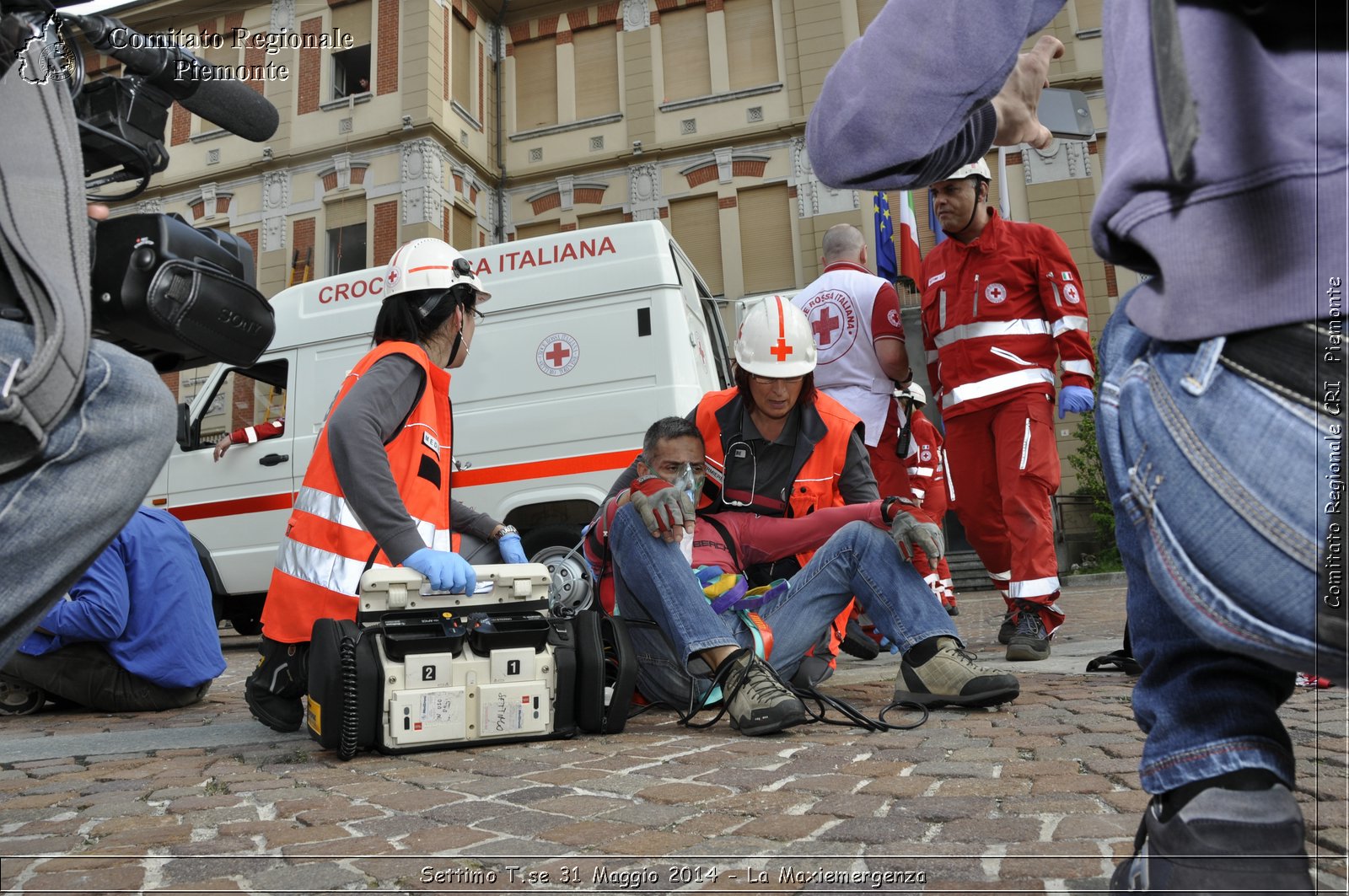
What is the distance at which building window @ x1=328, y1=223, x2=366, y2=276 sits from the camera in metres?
20.2

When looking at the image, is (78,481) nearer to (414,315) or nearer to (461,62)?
(414,315)

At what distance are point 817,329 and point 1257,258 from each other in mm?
5356

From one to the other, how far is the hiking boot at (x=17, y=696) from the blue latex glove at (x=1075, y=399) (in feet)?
16.4

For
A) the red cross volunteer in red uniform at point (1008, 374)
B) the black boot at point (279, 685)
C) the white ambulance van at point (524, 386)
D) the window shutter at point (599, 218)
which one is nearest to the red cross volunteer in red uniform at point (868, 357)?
the red cross volunteer in red uniform at point (1008, 374)

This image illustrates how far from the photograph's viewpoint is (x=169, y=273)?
4.67 feet

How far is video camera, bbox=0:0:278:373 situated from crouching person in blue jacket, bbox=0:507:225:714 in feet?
10.9

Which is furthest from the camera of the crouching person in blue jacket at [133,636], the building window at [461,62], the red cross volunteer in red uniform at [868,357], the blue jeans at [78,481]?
the building window at [461,62]

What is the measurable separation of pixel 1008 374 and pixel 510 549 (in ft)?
8.28

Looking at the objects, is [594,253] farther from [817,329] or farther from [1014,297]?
[1014,297]

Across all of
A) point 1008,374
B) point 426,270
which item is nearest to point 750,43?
point 1008,374

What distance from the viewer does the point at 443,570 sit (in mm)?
3348

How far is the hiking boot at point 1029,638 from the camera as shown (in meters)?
4.82

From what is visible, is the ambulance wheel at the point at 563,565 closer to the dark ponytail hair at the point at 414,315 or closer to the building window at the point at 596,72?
the dark ponytail hair at the point at 414,315

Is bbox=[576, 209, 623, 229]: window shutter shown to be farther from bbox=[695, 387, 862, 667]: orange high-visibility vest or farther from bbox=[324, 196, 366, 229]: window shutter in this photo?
bbox=[695, 387, 862, 667]: orange high-visibility vest
